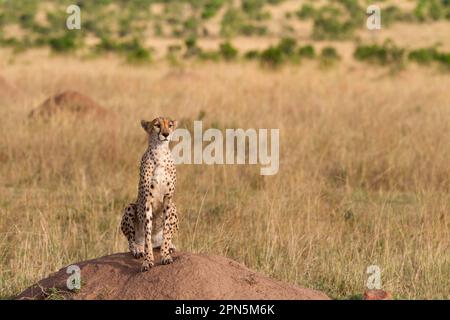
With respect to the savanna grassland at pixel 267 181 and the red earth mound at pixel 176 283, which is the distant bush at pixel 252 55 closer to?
the savanna grassland at pixel 267 181

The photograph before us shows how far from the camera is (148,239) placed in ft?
17.0

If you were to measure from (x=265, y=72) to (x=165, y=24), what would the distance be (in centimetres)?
2857

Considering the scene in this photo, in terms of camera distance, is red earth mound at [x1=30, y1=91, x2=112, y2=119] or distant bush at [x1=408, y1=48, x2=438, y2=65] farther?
distant bush at [x1=408, y1=48, x2=438, y2=65]

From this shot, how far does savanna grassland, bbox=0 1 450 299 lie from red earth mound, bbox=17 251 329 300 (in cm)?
120

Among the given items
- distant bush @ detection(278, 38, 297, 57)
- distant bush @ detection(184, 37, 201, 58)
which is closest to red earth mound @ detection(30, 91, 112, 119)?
distant bush @ detection(278, 38, 297, 57)

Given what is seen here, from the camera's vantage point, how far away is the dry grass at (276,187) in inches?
275

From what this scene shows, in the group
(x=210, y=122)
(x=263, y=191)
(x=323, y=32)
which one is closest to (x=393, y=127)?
(x=210, y=122)

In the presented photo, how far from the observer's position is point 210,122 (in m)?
13.0

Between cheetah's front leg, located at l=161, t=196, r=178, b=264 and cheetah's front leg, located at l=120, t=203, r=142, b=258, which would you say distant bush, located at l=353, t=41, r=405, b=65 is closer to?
cheetah's front leg, located at l=120, t=203, r=142, b=258

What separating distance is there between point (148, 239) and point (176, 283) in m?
0.38

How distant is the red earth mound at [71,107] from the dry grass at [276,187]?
1.27 feet

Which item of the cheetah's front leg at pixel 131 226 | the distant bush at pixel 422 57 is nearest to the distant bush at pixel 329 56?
the distant bush at pixel 422 57

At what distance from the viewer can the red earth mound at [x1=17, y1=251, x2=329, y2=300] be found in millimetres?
4891

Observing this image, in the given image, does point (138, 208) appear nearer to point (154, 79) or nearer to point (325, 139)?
point (325, 139)
